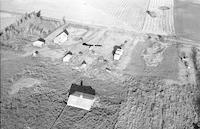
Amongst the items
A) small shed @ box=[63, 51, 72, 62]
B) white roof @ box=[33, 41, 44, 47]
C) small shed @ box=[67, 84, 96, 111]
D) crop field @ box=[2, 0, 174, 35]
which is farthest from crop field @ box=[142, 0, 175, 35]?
small shed @ box=[67, 84, 96, 111]

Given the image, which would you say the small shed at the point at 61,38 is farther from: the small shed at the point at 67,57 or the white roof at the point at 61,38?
the small shed at the point at 67,57

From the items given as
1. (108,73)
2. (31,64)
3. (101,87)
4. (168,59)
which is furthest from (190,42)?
(31,64)

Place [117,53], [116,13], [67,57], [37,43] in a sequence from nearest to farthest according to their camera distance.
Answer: [67,57]
[117,53]
[37,43]
[116,13]

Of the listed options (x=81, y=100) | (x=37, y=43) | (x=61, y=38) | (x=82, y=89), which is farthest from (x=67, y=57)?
(x=81, y=100)

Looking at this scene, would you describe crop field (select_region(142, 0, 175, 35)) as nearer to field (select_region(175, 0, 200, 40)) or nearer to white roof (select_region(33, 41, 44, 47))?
field (select_region(175, 0, 200, 40))

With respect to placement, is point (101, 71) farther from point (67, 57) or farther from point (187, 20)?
point (187, 20)

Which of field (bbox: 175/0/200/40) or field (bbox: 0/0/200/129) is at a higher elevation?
field (bbox: 175/0/200/40)

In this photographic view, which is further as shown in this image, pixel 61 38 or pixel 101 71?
pixel 61 38

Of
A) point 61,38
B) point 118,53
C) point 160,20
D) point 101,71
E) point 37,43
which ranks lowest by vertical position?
point 101,71
